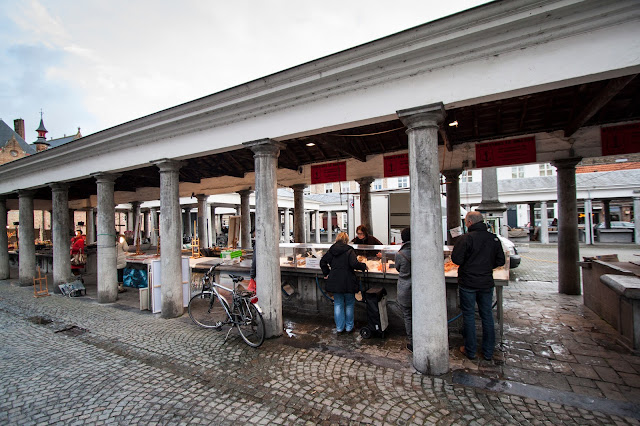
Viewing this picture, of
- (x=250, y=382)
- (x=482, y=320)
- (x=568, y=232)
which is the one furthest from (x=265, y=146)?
(x=568, y=232)

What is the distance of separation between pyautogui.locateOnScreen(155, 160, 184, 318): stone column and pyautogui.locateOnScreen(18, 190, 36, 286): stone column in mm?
7998

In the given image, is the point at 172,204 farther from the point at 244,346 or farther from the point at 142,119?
the point at 244,346

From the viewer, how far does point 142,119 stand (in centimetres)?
668

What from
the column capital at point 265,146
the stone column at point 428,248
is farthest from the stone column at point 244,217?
the stone column at point 428,248

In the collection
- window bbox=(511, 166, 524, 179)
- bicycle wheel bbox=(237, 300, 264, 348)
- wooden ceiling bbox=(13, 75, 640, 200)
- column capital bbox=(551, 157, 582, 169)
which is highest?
window bbox=(511, 166, 524, 179)

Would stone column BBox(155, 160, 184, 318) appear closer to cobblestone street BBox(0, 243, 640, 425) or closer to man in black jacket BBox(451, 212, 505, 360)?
cobblestone street BBox(0, 243, 640, 425)

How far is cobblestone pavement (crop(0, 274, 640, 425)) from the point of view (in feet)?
10.3

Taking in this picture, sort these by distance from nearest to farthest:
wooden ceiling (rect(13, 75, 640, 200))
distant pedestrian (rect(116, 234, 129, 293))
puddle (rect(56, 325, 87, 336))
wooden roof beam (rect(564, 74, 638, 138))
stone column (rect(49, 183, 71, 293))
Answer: wooden roof beam (rect(564, 74, 638, 138)) → wooden ceiling (rect(13, 75, 640, 200)) → puddle (rect(56, 325, 87, 336)) → stone column (rect(49, 183, 71, 293)) → distant pedestrian (rect(116, 234, 129, 293))

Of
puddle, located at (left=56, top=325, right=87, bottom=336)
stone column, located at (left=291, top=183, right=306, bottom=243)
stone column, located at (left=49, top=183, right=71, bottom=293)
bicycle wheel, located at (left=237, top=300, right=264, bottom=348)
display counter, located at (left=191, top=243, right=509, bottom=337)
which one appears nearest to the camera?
bicycle wheel, located at (left=237, top=300, right=264, bottom=348)

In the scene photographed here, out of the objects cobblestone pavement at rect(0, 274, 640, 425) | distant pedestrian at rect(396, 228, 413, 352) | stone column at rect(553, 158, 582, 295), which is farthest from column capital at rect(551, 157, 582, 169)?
distant pedestrian at rect(396, 228, 413, 352)

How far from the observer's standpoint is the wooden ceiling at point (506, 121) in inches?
184

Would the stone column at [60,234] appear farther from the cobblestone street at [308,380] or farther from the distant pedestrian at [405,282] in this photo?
the distant pedestrian at [405,282]

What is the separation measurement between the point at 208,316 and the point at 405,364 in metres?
4.50

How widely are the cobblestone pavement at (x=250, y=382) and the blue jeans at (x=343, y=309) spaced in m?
0.80
